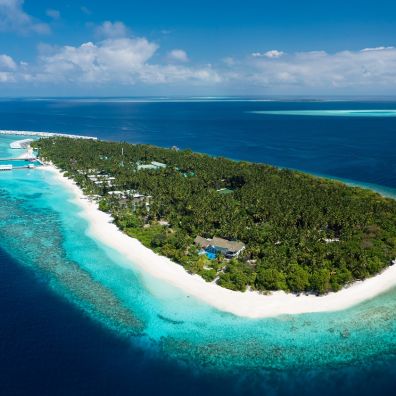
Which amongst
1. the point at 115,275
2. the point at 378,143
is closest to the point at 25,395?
the point at 115,275

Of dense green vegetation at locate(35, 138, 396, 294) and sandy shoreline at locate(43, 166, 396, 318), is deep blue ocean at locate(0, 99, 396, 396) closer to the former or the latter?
sandy shoreline at locate(43, 166, 396, 318)

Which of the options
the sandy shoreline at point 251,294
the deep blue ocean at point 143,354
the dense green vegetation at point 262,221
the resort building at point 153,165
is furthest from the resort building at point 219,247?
the resort building at point 153,165

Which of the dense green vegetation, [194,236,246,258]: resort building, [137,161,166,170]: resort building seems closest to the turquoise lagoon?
the dense green vegetation

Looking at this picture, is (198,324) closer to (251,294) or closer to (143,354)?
(143,354)

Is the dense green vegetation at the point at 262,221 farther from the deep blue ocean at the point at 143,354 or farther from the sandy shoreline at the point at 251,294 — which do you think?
the deep blue ocean at the point at 143,354

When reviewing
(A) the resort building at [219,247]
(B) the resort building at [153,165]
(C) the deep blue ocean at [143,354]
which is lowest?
(C) the deep blue ocean at [143,354]

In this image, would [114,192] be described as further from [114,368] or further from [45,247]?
[114,368]
